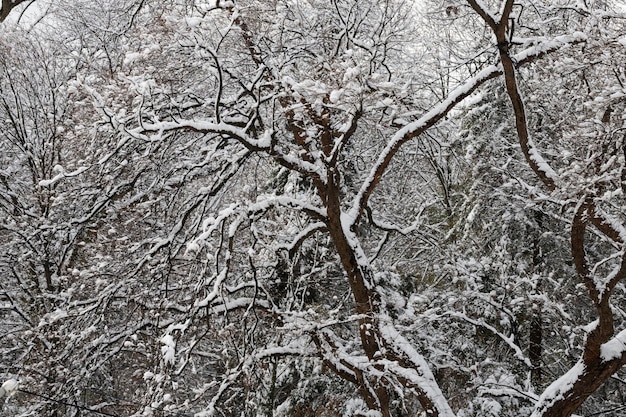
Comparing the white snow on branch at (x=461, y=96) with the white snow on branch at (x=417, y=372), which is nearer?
the white snow on branch at (x=461, y=96)

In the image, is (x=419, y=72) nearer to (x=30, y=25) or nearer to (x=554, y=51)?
(x=554, y=51)

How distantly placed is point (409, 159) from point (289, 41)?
2880mm

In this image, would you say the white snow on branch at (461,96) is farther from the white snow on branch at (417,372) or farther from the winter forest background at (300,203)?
the white snow on branch at (417,372)

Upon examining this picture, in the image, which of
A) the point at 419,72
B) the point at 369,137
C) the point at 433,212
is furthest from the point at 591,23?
the point at 433,212

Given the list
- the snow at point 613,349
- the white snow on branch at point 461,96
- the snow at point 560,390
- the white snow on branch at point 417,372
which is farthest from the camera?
the white snow on branch at point 417,372

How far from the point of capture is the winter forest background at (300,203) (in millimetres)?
6098

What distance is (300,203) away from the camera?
7.21m

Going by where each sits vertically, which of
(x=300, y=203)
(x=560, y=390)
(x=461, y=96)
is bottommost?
(x=560, y=390)

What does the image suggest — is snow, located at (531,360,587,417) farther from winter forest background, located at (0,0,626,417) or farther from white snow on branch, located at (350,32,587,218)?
white snow on branch, located at (350,32,587,218)

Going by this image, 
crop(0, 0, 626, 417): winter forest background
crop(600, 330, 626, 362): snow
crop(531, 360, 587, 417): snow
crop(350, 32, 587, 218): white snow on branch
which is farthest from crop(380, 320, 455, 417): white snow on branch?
crop(350, 32, 587, 218): white snow on branch

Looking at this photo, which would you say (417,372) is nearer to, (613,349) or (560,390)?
(560,390)

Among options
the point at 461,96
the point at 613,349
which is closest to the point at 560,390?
the point at 613,349

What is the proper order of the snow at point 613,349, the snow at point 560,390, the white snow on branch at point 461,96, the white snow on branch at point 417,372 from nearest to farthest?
the snow at point 613,349, the snow at point 560,390, the white snow on branch at point 461,96, the white snow on branch at point 417,372

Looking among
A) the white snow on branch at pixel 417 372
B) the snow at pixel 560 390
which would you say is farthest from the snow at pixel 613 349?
the white snow on branch at pixel 417 372
